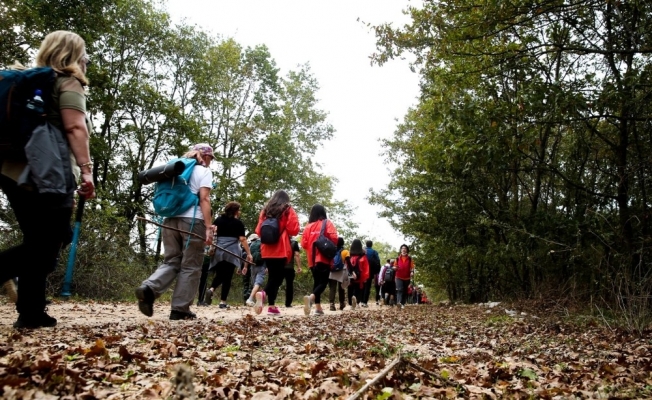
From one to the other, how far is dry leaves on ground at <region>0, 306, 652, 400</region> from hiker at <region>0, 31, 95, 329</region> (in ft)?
1.37

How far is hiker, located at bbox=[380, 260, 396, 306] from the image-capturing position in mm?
18875

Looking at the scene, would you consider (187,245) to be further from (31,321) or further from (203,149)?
(31,321)

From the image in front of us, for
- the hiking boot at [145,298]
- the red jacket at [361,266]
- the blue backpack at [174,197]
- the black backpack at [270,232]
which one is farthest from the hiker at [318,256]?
the red jacket at [361,266]

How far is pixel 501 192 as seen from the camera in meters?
17.6

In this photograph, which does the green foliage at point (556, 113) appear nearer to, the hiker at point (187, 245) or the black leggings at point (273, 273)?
the black leggings at point (273, 273)

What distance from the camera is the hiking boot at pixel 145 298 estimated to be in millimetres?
5918

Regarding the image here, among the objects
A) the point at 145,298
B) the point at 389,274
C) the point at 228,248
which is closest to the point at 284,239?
the point at 228,248

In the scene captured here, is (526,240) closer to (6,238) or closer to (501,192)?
(501,192)

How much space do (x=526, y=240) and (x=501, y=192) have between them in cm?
500

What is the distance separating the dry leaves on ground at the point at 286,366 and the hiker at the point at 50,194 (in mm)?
416

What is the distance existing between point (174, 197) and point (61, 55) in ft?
7.87

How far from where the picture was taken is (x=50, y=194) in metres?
4.09

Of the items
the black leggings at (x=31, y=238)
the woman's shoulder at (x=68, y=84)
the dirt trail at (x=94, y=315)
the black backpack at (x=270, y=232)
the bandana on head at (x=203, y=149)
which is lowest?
the dirt trail at (x=94, y=315)

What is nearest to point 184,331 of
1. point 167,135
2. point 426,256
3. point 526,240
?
point 526,240
